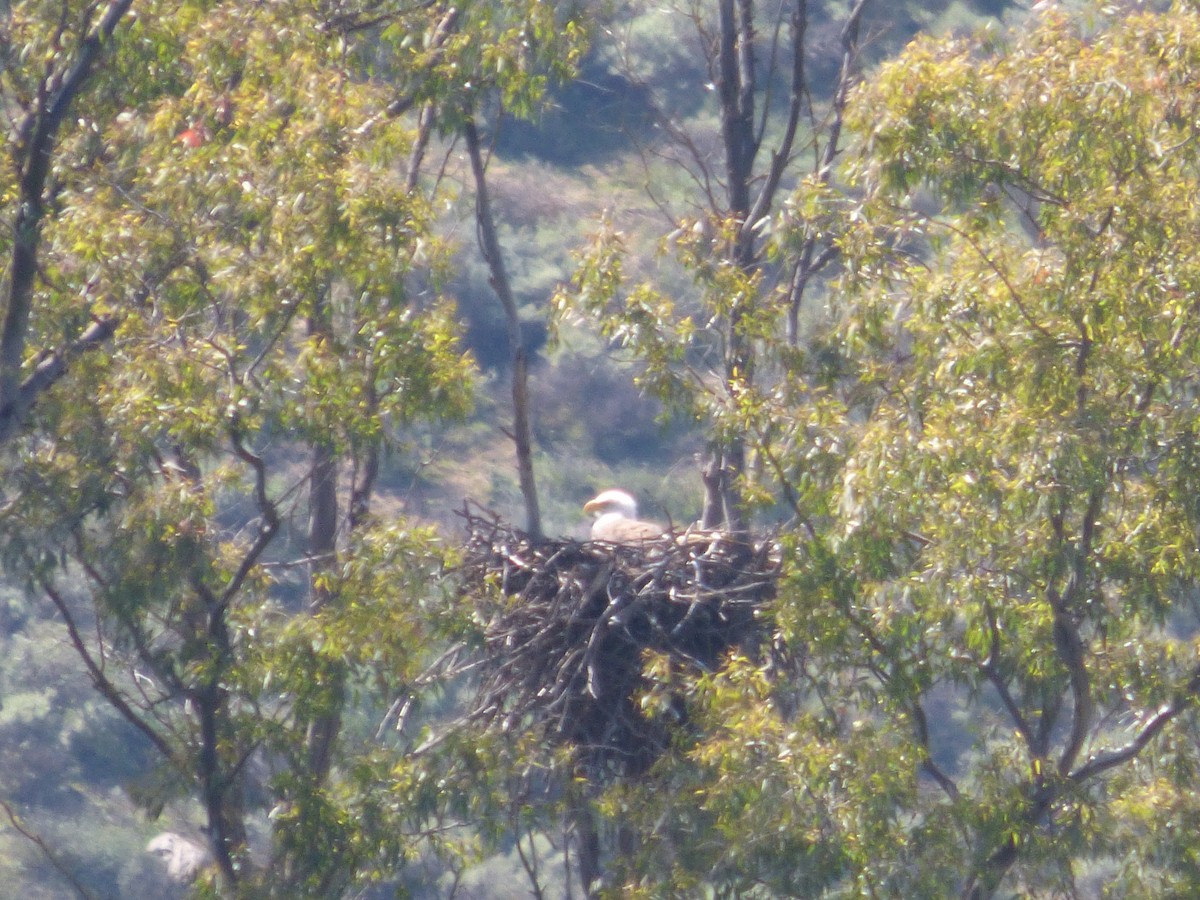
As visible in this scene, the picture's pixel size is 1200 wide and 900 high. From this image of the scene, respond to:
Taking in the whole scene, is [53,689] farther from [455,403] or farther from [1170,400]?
[1170,400]

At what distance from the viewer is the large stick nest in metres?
7.93

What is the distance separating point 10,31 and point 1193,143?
5769mm

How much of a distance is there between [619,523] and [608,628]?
6.54 feet

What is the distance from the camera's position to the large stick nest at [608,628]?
312 inches

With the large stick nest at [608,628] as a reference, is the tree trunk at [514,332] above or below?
above

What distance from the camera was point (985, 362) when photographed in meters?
6.05

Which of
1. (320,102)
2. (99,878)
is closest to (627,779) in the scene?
(320,102)

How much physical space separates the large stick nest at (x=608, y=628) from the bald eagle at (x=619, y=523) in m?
0.36

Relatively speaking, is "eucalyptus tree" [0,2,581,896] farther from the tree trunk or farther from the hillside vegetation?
the tree trunk

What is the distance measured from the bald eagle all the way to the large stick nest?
364 mm

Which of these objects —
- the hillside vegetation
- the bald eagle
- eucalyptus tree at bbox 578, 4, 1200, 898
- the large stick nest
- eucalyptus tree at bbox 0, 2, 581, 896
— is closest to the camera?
eucalyptus tree at bbox 578, 4, 1200, 898

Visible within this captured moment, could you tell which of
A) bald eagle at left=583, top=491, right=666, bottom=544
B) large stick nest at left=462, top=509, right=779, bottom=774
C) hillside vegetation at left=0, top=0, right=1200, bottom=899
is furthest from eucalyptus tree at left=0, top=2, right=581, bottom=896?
bald eagle at left=583, top=491, right=666, bottom=544

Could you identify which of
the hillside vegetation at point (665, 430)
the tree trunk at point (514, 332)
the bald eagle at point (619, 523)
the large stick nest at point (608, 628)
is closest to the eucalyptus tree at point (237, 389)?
the hillside vegetation at point (665, 430)

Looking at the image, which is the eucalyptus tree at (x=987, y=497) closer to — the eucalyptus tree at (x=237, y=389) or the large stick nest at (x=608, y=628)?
the large stick nest at (x=608, y=628)
